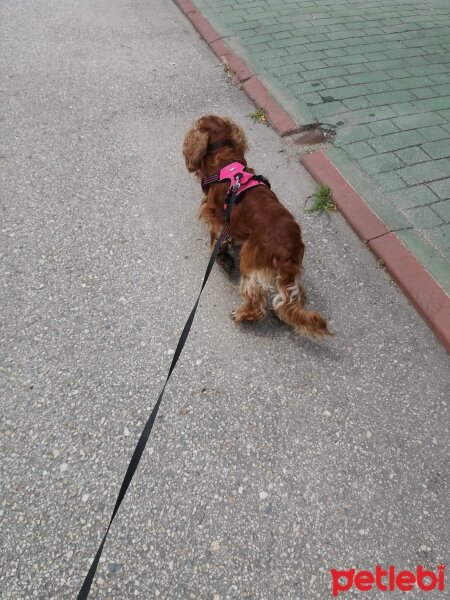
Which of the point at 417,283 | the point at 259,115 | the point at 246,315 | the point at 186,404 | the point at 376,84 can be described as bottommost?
the point at 186,404

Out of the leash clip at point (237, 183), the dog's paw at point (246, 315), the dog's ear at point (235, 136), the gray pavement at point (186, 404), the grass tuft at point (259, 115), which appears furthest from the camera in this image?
the grass tuft at point (259, 115)

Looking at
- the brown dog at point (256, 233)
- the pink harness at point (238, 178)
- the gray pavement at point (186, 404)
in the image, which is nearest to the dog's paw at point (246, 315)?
the brown dog at point (256, 233)

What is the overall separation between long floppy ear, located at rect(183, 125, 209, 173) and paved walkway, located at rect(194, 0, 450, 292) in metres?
1.59

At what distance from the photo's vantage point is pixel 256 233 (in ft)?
8.98

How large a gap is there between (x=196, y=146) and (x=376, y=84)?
10.1 feet

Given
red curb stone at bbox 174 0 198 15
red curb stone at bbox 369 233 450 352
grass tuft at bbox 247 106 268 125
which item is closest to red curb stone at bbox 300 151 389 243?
red curb stone at bbox 369 233 450 352

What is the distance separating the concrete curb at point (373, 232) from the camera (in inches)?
125

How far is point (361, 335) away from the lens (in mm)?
3088

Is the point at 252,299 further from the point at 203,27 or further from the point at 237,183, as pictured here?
the point at 203,27

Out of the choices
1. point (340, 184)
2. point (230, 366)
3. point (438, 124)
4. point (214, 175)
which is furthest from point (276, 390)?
point (438, 124)

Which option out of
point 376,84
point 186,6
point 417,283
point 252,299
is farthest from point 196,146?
point 186,6

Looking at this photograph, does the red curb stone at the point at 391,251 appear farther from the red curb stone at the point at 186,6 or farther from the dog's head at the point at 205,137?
the red curb stone at the point at 186,6

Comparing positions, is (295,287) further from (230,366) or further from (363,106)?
(363,106)

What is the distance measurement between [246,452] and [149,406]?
0.63m
